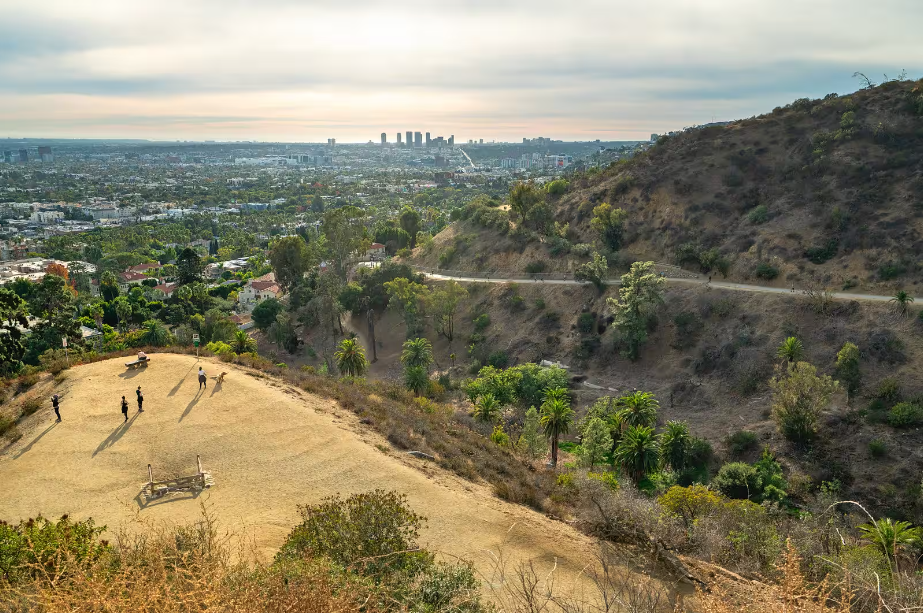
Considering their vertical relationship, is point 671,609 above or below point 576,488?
above

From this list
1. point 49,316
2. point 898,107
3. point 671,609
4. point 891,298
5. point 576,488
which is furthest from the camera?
point 898,107

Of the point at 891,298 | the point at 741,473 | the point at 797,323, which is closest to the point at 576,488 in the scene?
the point at 741,473

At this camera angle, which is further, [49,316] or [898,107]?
[898,107]

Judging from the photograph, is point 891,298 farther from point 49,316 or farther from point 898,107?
point 49,316

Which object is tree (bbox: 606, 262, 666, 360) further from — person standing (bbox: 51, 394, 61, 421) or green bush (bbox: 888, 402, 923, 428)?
person standing (bbox: 51, 394, 61, 421)

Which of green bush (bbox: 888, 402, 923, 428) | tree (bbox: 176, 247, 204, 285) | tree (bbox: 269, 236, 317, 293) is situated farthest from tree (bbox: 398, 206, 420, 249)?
green bush (bbox: 888, 402, 923, 428)

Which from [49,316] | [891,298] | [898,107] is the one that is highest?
[898,107]

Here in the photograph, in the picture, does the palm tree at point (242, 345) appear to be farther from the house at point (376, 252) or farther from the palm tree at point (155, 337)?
the house at point (376, 252)

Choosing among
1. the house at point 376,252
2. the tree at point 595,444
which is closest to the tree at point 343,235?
the house at point 376,252
